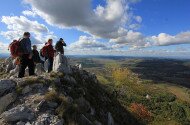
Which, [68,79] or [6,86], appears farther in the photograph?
[68,79]

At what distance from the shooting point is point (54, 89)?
Answer: 61.0 ft

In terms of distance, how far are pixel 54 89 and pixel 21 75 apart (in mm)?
4757

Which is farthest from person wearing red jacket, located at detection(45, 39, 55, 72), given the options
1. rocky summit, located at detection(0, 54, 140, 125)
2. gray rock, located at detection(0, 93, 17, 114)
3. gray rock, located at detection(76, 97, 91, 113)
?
gray rock, located at detection(0, 93, 17, 114)

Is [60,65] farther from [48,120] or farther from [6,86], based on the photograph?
[48,120]

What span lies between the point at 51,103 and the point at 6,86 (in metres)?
4.18

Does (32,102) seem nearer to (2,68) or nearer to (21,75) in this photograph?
(21,75)

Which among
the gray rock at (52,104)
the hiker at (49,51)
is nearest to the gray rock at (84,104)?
the gray rock at (52,104)

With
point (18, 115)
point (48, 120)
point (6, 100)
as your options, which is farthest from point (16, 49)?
point (48, 120)

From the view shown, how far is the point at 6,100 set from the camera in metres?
17.1

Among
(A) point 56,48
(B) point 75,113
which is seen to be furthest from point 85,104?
(A) point 56,48

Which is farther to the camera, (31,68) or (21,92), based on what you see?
(31,68)

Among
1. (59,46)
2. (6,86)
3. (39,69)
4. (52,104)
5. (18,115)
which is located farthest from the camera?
(39,69)

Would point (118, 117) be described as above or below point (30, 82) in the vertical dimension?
below

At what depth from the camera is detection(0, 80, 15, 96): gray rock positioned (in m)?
18.1
